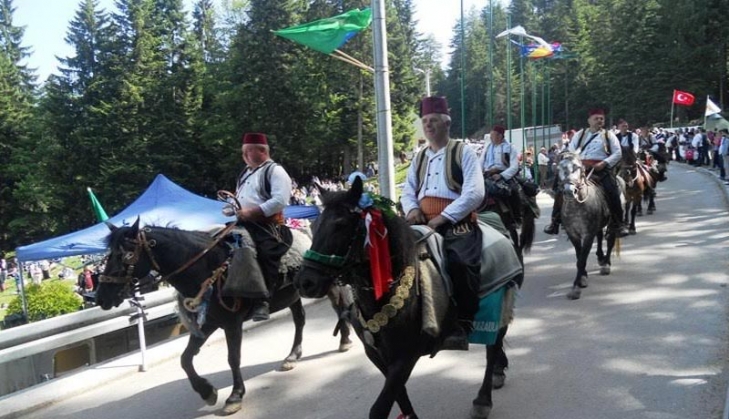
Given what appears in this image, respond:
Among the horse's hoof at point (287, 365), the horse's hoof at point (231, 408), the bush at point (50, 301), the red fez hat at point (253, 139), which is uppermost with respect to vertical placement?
the red fez hat at point (253, 139)

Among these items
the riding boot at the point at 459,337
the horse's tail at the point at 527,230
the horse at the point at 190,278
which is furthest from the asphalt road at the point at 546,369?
the riding boot at the point at 459,337

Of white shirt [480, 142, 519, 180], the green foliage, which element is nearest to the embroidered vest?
white shirt [480, 142, 519, 180]

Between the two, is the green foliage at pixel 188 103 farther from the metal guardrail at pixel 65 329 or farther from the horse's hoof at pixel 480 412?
the horse's hoof at pixel 480 412

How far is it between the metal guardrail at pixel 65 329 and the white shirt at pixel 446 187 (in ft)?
14.3

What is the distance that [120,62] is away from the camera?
48812 millimetres

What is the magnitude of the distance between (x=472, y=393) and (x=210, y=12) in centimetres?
6241

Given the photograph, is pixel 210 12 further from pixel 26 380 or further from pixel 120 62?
pixel 26 380

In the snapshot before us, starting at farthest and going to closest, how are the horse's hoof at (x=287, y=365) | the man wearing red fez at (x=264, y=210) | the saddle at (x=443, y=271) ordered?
the horse's hoof at (x=287, y=365), the man wearing red fez at (x=264, y=210), the saddle at (x=443, y=271)

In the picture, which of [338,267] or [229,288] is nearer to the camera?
[338,267]

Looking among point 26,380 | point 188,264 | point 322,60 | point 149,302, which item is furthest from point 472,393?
point 322,60

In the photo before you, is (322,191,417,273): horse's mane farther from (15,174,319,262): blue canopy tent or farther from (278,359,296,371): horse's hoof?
(15,174,319,262): blue canopy tent

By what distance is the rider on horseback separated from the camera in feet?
30.8

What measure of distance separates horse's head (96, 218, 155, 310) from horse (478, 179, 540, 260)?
17.5 feet

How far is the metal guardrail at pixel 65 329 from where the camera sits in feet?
20.3
